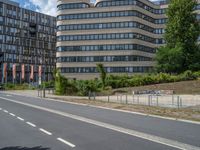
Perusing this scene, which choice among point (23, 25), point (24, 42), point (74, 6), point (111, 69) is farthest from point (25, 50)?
point (111, 69)

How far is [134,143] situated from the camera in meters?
11.0

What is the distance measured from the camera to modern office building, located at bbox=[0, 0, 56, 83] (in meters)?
115

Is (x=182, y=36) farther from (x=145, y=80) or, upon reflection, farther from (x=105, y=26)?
(x=105, y=26)

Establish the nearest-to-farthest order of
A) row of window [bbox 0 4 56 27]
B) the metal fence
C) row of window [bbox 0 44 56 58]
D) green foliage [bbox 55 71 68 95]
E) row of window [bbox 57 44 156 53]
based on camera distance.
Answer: the metal fence → green foliage [bbox 55 71 68 95] → row of window [bbox 57 44 156 53] → row of window [bbox 0 44 56 58] → row of window [bbox 0 4 56 27]

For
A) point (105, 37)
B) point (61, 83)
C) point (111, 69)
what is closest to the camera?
point (61, 83)

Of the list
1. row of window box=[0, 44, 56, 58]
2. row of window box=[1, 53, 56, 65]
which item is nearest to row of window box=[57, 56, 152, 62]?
row of window box=[1, 53, 56, 65]

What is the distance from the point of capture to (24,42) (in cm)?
12281

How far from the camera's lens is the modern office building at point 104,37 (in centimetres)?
8644

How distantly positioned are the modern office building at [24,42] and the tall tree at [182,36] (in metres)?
49.9

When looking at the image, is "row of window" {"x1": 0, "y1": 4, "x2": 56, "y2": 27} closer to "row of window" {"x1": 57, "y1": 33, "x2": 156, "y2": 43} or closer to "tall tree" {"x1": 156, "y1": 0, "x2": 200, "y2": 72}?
"row of window" {"x1": 57, "y1": 33, "x2": 156, "y2": 43}

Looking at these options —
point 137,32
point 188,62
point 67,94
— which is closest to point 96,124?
point 67,94

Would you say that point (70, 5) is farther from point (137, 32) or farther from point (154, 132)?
point (154, 132)

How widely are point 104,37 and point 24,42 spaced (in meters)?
45.1

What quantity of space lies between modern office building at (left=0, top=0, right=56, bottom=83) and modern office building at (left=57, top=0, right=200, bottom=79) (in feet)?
71.7
